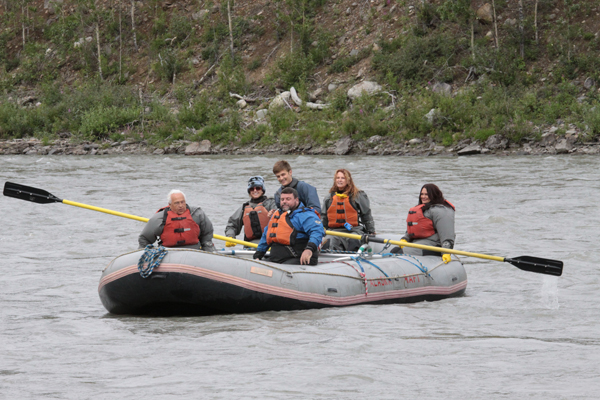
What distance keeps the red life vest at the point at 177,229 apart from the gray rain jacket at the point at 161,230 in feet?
0.14

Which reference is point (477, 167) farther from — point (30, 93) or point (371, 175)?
point (30, 93)

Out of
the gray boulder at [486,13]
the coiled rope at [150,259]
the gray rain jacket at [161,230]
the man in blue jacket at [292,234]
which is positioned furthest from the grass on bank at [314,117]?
the coiled rope at [150,259]

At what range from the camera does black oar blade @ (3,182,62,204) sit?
7508 mm

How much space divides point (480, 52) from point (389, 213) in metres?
11.9

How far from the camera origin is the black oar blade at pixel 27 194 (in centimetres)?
751

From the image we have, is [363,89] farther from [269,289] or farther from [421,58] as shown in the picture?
[269,289]

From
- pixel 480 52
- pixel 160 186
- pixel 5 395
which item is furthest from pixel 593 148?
pixel 5 395

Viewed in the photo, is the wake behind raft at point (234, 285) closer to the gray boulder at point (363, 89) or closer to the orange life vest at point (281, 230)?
the orange life vest at point (281, 230)

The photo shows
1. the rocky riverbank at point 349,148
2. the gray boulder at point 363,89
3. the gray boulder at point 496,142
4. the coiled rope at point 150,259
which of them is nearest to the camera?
the coiled rope at point 150,259

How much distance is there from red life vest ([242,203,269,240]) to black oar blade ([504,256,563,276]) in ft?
7.37

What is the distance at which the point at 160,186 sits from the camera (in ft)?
50.5

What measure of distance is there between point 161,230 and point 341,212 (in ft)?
6.53

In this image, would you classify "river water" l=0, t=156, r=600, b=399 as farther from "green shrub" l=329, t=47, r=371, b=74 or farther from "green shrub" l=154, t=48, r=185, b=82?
"green shrub" l=154, t=48, r=185, b=82

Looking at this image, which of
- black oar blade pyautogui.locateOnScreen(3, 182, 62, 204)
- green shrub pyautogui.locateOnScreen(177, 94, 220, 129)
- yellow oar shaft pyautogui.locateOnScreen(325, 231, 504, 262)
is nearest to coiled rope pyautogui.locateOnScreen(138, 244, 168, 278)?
yellow oar shaft pyautogui.locateOnScreen(325, 231, 504, 262)
